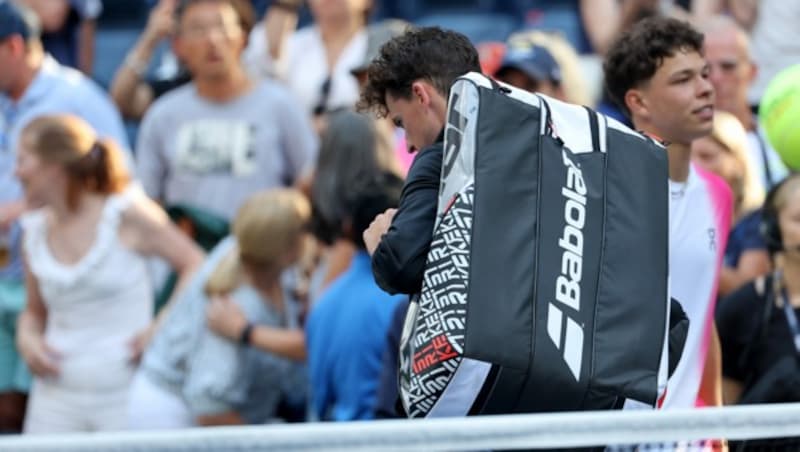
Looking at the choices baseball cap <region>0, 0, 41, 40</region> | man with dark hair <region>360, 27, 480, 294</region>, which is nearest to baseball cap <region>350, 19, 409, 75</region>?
baseball cap <region>0, 0, 41, 40</region>

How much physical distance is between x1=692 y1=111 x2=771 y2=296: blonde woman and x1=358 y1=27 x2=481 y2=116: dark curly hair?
2.50 metres

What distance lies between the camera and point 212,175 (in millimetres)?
6879

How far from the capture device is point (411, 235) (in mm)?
3254

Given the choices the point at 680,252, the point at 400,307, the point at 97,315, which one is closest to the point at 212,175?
the point at 97,315

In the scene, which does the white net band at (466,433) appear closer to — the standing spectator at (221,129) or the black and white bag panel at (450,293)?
the black and white bag panel at (450,293)

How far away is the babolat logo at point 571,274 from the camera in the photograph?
3.14m

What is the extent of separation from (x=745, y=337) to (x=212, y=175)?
2.67m

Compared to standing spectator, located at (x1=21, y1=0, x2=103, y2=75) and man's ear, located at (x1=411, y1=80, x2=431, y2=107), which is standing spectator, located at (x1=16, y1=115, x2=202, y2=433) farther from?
man's ear, located at (x1=411, y1=80, x2=431, y2=107)

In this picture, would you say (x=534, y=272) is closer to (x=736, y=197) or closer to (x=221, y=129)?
(x=736, y=197)

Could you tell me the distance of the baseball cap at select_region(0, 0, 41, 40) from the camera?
7.20 metres

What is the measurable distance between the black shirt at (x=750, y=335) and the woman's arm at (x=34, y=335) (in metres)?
2.61

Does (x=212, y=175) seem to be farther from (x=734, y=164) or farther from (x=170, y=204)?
(x=734, y=164)

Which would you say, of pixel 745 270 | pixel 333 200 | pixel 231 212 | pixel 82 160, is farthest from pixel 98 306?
pixel 745 270

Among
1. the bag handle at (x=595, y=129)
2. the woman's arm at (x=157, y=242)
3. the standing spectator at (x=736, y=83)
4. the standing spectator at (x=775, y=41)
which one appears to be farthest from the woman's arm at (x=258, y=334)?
the standing spectator at (x=775, y=41)
